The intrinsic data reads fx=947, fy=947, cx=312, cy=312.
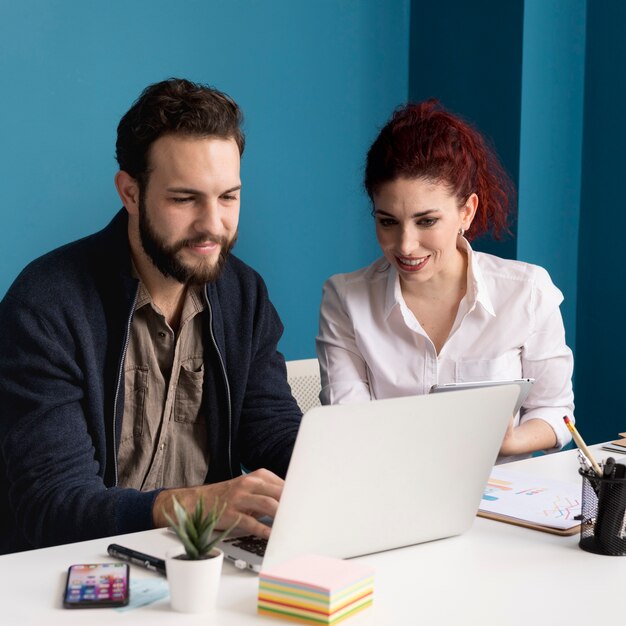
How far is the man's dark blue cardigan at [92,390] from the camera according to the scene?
5.16 ft

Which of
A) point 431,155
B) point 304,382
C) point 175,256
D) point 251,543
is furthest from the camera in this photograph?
point 304,382

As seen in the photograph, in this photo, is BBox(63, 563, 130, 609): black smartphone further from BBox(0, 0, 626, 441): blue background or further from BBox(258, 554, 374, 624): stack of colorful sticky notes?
BBox(0, 0, 626, 441): blue background

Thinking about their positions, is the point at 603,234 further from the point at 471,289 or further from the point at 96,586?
the point at 96,586

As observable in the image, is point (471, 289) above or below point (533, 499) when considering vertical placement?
above

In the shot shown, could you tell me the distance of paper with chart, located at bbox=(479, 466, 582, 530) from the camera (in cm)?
149

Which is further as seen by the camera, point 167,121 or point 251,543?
point 167,121

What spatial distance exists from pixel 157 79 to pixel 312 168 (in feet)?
2.21

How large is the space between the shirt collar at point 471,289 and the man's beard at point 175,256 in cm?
58

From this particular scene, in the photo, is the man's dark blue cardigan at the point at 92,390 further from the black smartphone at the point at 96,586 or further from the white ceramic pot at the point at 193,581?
the white ceramic pot at the point at 193,581

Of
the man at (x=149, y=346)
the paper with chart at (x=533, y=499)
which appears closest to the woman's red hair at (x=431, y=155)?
the man at (x=149, y=346)

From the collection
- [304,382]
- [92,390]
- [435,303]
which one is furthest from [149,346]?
[304,382]

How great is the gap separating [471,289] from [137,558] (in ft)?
4.29

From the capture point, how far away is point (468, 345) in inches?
91.2

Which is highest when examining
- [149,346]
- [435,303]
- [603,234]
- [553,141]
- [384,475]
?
[553,141]
